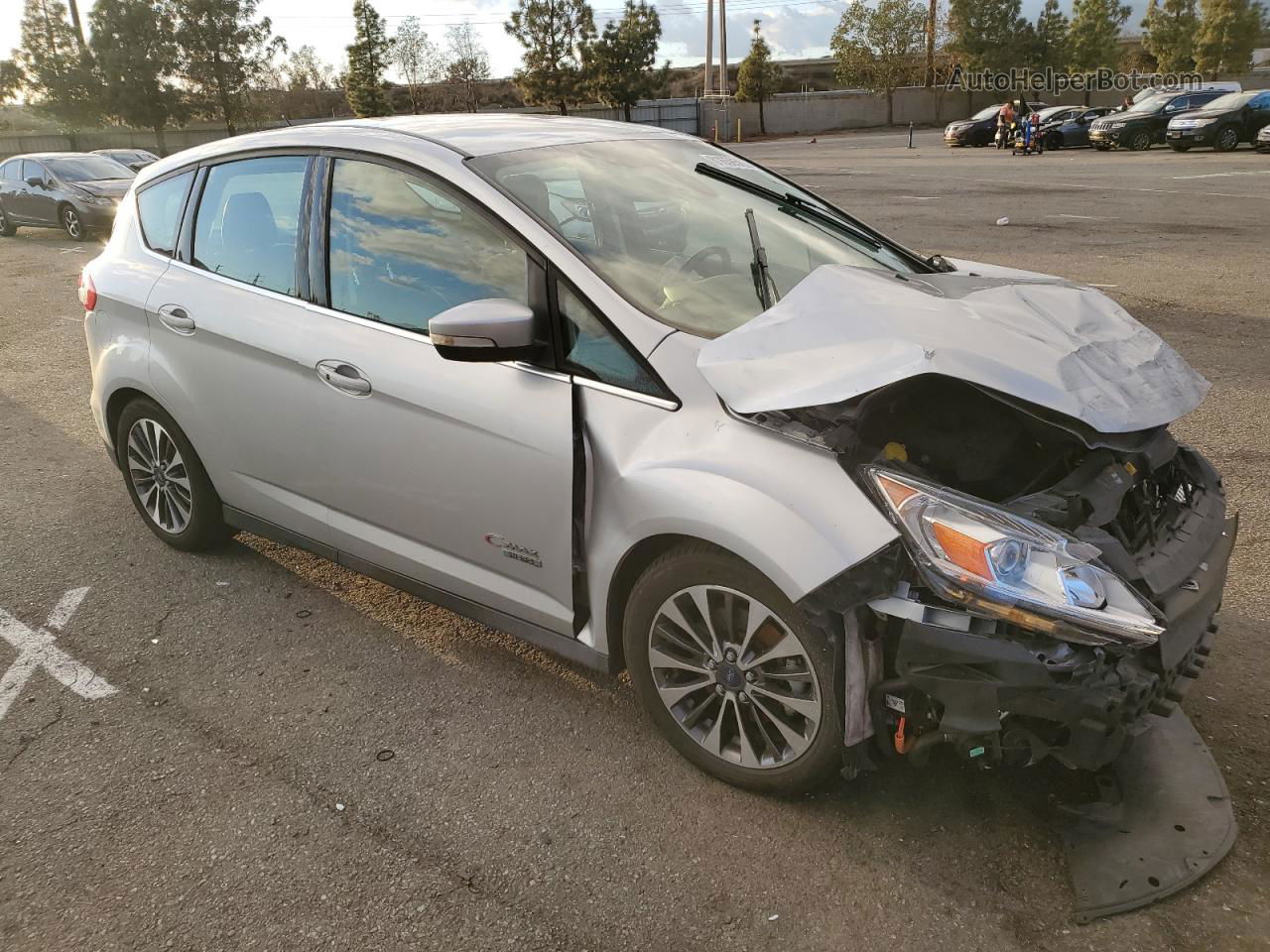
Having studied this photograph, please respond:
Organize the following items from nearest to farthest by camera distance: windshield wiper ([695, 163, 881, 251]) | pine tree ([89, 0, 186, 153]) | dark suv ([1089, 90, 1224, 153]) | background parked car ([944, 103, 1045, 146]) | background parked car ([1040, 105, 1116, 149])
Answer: windshield wiper ([695, 163, 881, 251]) → dark suv ([1089, 90, 1224, 153]) → background parked car ([1040, 105, 1116, 149]) → background parked car ([944, 103, 1045, 146]) → pine tree ([89, 0, 186, 153])

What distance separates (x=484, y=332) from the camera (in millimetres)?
2729

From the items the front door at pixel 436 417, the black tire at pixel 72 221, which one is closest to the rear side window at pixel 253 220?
the front door at pixel 436 417

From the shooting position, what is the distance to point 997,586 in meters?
2.21

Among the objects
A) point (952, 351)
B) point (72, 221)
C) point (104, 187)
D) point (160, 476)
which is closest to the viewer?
point (952, 351)

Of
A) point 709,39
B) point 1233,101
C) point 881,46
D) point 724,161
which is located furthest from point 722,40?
point 724,161

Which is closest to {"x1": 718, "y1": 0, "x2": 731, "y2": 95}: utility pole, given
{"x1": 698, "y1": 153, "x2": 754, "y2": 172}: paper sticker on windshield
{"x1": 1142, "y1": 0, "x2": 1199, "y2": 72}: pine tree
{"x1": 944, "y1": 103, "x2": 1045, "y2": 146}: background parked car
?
{"x1": 944, "y1": 103, "x2": 1045, "y2": 146}: background parked car

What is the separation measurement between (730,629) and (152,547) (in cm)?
328

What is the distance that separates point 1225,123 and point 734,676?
28.8 m

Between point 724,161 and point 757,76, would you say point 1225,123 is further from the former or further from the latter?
point 757,76

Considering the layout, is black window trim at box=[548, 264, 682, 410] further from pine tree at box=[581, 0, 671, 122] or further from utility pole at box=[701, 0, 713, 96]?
pine tree at box=[581, 0, 671, 122]

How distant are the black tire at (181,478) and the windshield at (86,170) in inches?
637

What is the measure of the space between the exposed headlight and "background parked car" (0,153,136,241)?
721 inches

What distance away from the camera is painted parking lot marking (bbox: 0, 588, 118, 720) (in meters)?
3.51

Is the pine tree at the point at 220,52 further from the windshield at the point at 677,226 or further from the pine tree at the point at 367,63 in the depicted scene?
the windshield at the point at 677,226
